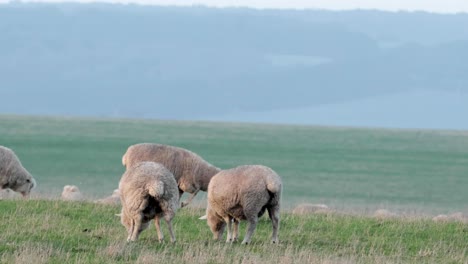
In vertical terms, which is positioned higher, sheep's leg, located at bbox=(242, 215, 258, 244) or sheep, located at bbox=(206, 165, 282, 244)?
sheep, located at bbox=(206, 165, 282, 244)

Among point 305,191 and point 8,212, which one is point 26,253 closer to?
point 8,212

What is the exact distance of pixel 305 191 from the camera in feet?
153

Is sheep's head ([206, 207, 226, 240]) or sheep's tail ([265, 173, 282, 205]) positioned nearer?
sheep's tail ([265, 173, 282, 205])

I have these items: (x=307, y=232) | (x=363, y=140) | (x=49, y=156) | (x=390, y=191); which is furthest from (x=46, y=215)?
(x=363, y=140)

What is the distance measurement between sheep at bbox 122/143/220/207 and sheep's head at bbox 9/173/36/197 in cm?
298

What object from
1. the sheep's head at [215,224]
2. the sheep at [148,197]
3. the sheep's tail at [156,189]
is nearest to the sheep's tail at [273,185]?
the sheep's head at [215,224]

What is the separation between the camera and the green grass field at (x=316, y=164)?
43.1 m

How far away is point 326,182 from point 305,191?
8.02 m

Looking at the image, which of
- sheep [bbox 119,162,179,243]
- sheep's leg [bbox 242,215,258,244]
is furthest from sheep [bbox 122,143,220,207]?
sheep's leg [bbox 242,215,258,244]

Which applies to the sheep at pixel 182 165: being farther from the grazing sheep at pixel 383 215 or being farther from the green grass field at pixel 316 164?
the green grass field at pixel 316 164

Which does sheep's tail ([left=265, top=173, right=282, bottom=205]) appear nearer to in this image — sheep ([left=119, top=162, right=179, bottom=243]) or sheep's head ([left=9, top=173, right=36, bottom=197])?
sheep ([left=119, top=162, right=179, bottom=243])

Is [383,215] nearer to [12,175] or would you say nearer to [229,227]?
[12,175]

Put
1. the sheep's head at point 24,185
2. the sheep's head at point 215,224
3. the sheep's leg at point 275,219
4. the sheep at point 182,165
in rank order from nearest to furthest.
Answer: the sheep's leg at point 275,219, the sheep's head at point 215,224, the sheep at point 182,165, the sheep's head at point 24,185

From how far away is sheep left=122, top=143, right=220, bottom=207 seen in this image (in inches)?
697
